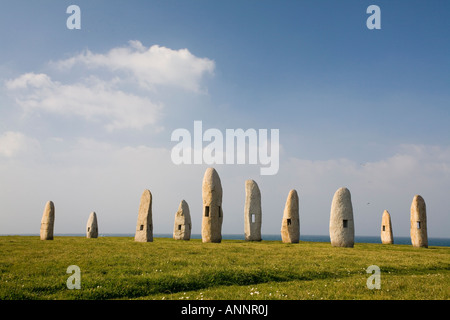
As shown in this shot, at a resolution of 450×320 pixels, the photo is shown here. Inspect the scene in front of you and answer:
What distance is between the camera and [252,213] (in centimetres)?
3312

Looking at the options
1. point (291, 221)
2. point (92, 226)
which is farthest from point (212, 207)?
point (92, 226)

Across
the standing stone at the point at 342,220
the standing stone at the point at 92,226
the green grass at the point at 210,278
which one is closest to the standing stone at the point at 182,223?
the standing stone at the point at 92,226

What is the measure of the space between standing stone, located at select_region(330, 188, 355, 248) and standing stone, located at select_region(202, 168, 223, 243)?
10.1 metres

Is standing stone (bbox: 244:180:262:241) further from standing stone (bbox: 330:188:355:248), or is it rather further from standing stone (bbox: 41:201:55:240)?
standing stone (bbox: 41:201:55:240)

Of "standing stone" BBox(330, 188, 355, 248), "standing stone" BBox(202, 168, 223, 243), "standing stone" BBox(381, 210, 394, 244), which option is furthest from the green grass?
"standing stone" BBox(381, 210, 394, 244)

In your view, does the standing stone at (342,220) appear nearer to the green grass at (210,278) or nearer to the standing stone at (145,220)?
the green grass at (210,278)

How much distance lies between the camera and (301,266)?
15.0 m

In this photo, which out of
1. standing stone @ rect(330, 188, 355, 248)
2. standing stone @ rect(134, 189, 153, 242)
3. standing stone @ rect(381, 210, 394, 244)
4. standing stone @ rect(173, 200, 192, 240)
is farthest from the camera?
standing stone @ rect(381, 210, 394, 244)

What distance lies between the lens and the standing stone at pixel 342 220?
27922 millimetres

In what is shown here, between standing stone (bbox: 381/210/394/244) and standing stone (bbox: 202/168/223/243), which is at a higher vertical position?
standing stone (bbox: 202/168/223/243)

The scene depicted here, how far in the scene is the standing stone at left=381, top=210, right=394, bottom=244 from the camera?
3806cm

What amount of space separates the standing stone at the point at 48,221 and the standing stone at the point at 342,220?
83.7 feet
